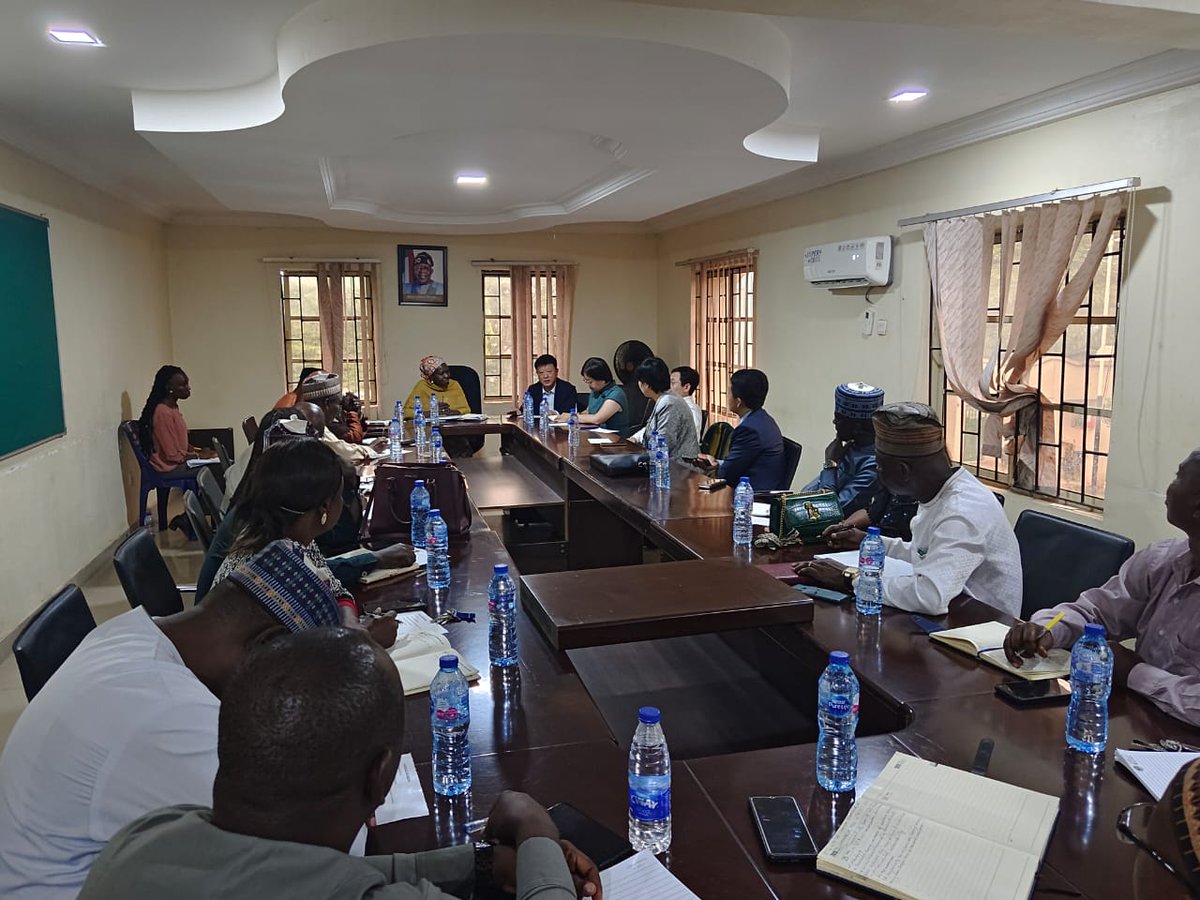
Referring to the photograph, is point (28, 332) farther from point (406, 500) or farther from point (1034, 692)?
point (1034, 692)

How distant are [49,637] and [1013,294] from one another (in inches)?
Result: 172

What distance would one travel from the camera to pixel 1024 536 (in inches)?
107

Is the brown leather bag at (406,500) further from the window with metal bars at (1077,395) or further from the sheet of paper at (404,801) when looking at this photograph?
the window with metal bars at (1077,395)

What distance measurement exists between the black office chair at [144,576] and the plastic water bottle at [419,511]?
0.80 m

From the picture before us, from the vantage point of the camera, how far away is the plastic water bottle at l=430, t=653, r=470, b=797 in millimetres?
1434

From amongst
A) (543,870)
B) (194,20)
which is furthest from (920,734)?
(194,20)

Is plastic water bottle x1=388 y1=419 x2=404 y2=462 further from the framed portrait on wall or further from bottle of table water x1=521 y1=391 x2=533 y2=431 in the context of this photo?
the framed portrait on wall

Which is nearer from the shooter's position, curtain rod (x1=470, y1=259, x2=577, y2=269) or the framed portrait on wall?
the framed portrait on wall

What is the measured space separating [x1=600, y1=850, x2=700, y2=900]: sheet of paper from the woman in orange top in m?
5.59

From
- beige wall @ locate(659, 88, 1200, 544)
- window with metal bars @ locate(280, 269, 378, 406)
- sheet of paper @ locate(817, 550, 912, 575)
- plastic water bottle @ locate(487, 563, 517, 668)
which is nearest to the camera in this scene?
plastic water bottle @ locate(487, 563, 517, 668)

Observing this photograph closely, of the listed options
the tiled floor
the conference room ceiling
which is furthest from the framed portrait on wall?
the tiled floor

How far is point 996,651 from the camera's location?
6.24 feet

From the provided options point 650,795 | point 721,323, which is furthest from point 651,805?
point 721,323

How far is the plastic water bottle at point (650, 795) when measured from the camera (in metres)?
1.28
